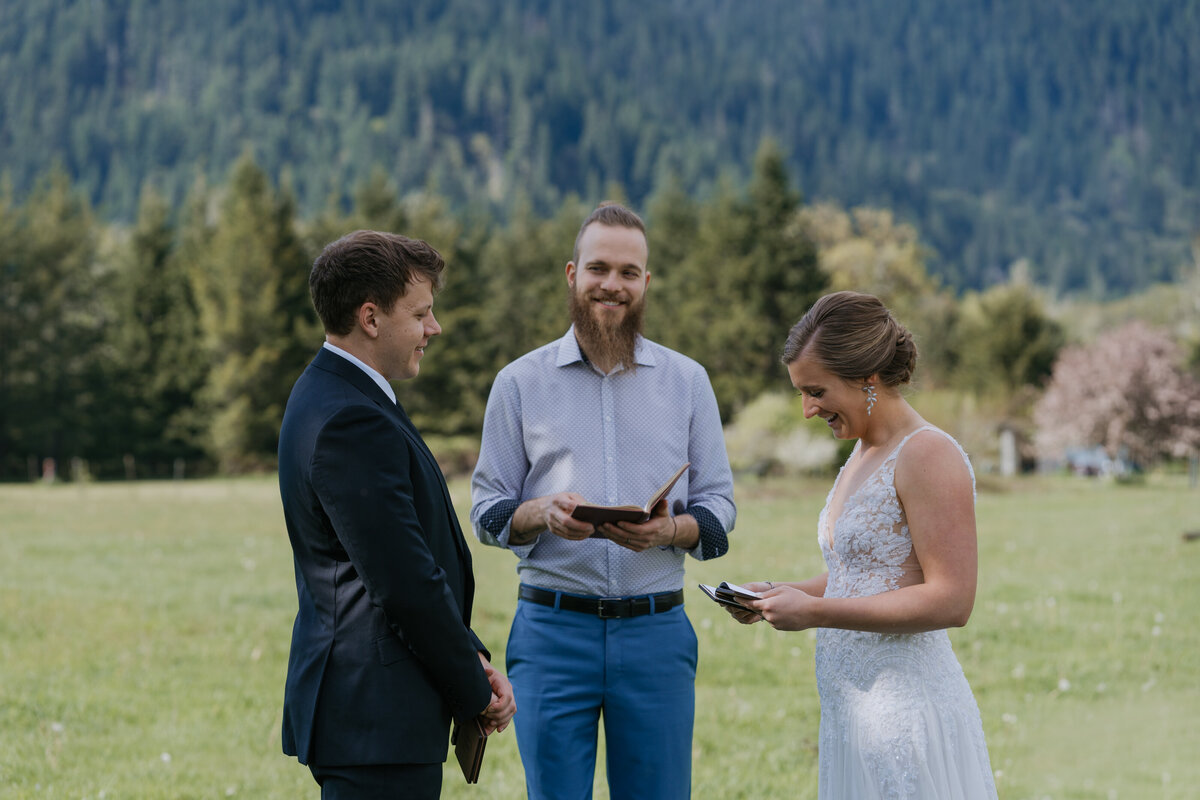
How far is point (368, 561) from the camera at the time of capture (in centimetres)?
288

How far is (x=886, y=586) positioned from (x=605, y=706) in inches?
45.2

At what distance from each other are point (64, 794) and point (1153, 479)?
124ft

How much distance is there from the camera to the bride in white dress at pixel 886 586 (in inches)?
125

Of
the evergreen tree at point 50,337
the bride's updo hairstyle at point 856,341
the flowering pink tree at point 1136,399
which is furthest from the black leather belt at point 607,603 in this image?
the evergreen tree at point 50,337

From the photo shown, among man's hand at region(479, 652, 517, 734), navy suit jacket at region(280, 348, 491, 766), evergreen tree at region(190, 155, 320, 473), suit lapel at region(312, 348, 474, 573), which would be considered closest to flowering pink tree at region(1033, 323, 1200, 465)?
evergreen tree at region(190, 155, 320, 473)

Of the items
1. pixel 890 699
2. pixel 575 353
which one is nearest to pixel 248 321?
pixel 575 353

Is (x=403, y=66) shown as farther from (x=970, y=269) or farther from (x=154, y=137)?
(x=970, y=269)

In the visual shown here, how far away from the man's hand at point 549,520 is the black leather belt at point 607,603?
230 millimetres

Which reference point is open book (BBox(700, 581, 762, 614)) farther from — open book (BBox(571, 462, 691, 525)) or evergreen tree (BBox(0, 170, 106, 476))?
evergreen tree (BBox(0, 170, 106, 476))

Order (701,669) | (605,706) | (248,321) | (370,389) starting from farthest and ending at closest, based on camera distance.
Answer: (248,321) < (701,669) < (605,706) < (370,389)

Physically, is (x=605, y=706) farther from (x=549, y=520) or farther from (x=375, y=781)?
(x=375, y=781)

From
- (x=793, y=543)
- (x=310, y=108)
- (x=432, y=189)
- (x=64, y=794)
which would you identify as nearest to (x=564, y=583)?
(x=64, y=794)

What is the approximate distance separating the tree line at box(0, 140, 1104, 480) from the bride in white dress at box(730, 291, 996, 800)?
1551 inches

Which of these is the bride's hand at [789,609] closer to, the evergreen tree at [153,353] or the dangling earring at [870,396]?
the dangling earring at [870,396]
